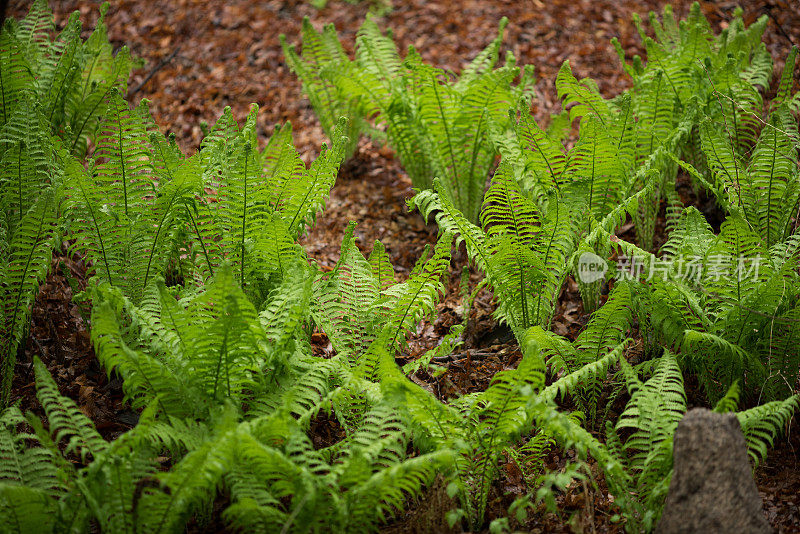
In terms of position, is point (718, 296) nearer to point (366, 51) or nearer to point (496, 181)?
point (496, 181)

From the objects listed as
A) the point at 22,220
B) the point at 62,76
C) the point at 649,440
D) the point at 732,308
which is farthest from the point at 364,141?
the point at 649,440

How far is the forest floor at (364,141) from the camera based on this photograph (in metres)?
3.28

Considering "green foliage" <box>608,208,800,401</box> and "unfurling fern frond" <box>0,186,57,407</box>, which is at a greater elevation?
"unfurling fern frond" <box>0,186,57,407</box>

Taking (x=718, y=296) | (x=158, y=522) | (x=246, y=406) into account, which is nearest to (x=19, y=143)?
(x=246, y=406)

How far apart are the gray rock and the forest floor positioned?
40 centimetres

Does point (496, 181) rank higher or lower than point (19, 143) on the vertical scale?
lower

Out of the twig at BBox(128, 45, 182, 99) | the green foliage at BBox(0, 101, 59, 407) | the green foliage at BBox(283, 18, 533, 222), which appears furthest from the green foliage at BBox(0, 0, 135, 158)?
the green foliage at BBox(283, 18, 533, 222)

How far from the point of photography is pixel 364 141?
20.1 ft

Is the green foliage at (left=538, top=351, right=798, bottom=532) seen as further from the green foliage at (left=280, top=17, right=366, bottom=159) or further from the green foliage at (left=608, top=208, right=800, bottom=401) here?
the green foliage at (left=280, top=17, right=366, bottom=159)

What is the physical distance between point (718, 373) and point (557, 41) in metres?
4.33

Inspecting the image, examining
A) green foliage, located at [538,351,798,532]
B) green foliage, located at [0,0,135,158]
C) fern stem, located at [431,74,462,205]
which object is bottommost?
green foliage, located at [538,351,798,532]

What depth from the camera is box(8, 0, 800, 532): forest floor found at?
3283 mm

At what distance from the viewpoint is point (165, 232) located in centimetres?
363

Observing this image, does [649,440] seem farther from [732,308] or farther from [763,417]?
[732,308]
